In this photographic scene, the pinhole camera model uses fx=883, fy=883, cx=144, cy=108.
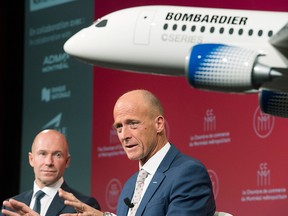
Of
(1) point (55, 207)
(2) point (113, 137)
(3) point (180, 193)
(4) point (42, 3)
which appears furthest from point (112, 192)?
(3) point (180, 193)

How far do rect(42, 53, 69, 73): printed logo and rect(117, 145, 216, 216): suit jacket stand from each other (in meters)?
4.29

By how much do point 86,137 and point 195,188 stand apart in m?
4.03

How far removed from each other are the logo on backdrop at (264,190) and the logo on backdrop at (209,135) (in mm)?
401

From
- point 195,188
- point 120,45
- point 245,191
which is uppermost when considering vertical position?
point 120,45

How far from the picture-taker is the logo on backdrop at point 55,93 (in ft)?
26.5

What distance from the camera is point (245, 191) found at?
6.34 metres

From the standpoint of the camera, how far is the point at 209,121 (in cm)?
671

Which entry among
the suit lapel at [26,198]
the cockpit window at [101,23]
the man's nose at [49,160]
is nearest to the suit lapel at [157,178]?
the man's nose at [49,160]

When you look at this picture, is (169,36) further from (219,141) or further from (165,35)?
(219,141)

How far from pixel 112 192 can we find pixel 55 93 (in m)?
1.29

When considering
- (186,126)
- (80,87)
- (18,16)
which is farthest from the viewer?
(18,16)

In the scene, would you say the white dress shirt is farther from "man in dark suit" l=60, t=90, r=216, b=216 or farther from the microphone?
the microphone

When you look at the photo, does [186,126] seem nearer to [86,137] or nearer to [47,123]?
[86,137]

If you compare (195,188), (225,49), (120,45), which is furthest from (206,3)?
(195,188)
